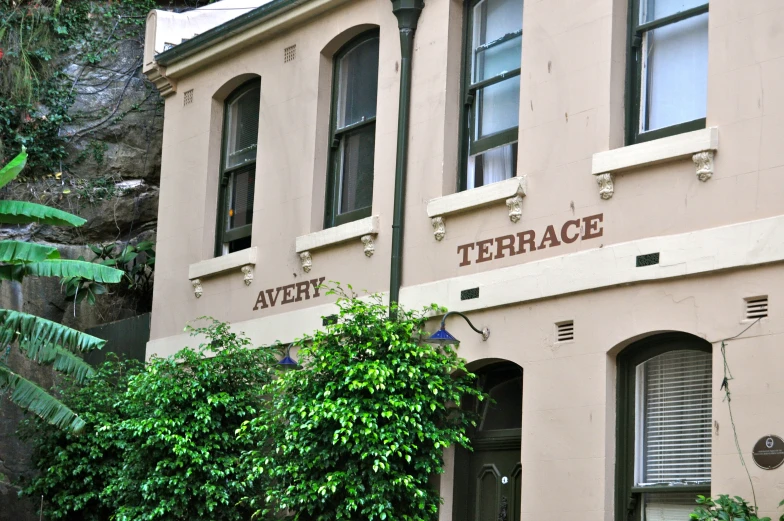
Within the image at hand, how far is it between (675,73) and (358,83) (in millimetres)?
4987

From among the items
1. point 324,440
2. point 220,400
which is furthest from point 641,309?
point 220,400

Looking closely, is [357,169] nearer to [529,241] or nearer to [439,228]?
[439,228]

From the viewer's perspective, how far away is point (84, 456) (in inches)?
677

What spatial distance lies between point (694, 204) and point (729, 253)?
2.03 ft

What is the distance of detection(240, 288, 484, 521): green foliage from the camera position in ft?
40.5

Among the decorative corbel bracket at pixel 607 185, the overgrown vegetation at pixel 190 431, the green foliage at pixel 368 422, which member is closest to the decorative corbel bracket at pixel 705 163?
the decorative corbel bracket at pixel 607 185

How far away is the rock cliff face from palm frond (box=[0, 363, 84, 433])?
4.37 m

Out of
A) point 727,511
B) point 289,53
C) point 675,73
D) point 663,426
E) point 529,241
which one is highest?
point 289,53

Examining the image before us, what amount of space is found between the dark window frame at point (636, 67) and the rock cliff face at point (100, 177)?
11653 mm

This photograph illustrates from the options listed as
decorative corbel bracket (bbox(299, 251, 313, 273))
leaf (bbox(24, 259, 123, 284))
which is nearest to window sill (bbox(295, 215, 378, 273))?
decorative corbel bracket (bbox(299, 251, 313, 273))

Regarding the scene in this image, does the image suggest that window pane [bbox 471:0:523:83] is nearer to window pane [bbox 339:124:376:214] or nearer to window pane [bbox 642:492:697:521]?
window pane [bbox 339:124:376:214]

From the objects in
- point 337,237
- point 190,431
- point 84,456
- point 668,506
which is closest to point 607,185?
point 668,506

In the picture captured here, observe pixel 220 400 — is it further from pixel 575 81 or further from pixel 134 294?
pixel 134 294

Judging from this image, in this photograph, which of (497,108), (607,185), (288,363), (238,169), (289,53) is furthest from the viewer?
(238,169)
